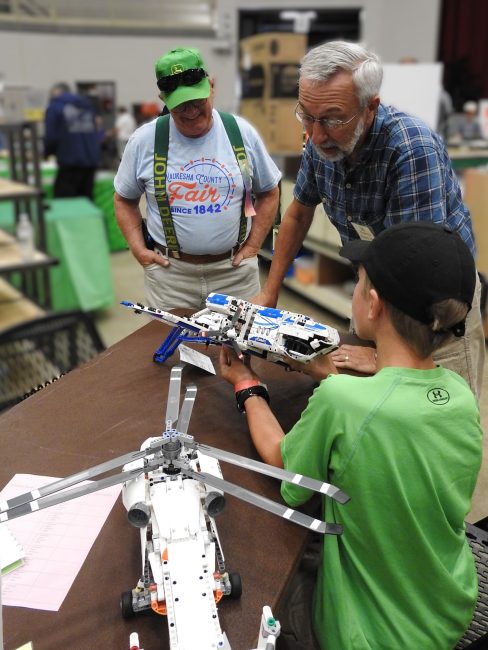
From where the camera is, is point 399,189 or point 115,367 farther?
point 115,367

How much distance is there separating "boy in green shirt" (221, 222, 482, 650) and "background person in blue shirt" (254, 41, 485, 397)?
529 millimetres

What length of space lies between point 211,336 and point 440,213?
28.0 inches

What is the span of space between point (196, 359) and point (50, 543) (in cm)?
76

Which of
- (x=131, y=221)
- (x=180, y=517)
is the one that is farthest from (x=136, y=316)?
(x=180, y=517)

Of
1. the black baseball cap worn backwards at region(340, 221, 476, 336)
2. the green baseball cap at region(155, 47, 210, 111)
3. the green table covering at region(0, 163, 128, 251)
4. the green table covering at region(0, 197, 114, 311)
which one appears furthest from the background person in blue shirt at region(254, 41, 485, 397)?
the green table covering at region(0, 163, 128, 251)

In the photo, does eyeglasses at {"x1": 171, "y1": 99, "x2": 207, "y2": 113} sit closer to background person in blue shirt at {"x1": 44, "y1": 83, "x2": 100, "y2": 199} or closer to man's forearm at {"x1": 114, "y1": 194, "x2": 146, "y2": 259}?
man's forearm at {"x1": 114, "y1": 194, "x2": 146, "y2": 259}

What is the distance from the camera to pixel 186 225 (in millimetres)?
2102

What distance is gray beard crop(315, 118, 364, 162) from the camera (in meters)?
1.54

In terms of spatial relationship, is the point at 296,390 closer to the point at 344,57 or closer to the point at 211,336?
the point at 211,336

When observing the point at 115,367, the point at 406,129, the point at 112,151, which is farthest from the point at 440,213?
the point at 112,151

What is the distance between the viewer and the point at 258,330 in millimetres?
1503

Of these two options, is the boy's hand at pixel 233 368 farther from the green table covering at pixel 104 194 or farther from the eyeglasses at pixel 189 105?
the green table covering at pixel 104 194

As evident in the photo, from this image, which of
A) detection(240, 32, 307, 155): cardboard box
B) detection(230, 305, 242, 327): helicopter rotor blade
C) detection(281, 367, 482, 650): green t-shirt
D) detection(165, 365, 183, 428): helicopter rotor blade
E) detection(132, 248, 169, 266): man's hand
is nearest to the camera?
detection(281, 367, 482, 650): green t-shirt

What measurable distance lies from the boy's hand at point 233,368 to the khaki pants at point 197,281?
2.24ft
